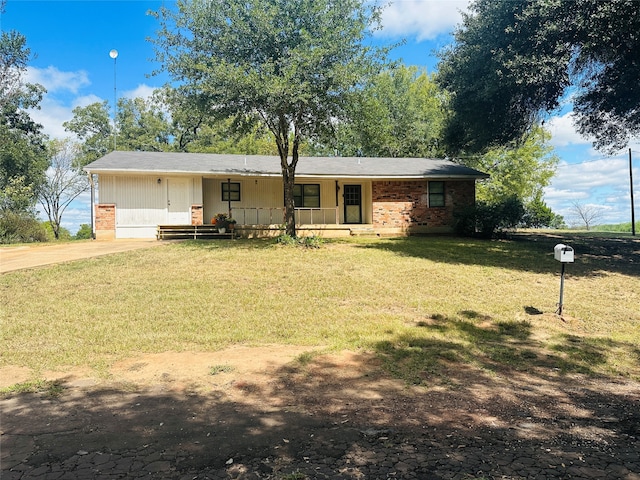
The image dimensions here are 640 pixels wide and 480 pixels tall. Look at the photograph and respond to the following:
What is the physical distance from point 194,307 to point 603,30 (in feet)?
37.3

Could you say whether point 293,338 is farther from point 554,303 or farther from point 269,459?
point 554,303

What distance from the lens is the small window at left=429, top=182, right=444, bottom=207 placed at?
781 inches

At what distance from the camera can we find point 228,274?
9.97m

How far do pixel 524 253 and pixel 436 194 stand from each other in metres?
6.91

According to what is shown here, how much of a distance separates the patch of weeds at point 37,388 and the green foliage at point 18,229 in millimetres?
17712

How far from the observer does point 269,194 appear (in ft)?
65.6

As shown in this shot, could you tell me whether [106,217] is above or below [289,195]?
below

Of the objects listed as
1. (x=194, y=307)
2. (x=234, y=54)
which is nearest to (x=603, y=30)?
(x=234, y=54)

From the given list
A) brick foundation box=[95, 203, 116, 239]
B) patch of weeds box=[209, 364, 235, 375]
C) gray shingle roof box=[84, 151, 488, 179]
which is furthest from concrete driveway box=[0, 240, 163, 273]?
patch of weeds box=[209, 364, 235, 375]

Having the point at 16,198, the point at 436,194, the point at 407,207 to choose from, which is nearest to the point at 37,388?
the point at 407,207

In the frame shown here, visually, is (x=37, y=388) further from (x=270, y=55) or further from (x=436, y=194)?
(x=436, y=194)

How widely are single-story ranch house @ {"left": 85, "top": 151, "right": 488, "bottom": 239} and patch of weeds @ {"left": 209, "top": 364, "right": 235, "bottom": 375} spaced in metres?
Answer: 12.9

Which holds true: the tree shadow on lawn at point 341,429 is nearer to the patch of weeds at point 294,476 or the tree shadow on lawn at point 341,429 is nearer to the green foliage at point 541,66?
the patch of weeds at point 294,476

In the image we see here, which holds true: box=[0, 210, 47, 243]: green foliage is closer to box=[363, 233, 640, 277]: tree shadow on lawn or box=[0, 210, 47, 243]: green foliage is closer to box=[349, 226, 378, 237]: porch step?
box=[349, 226, 378, 237]: porch step
